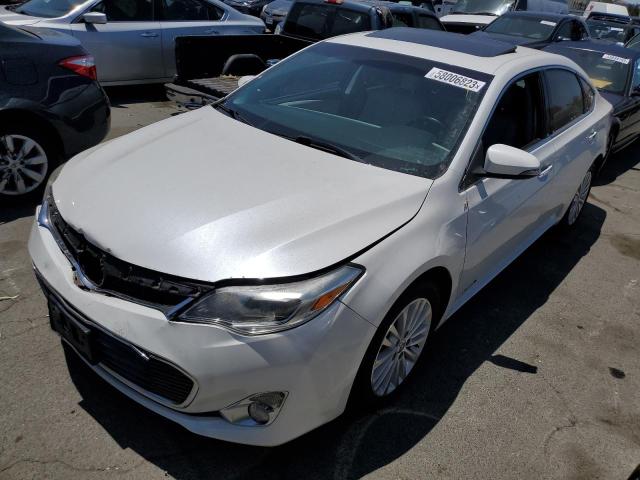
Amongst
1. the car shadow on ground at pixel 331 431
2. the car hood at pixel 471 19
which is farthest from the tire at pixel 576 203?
the car hood at pixel 471 19

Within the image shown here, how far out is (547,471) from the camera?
103 inches

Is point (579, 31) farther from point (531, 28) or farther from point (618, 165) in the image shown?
point (618, 165)

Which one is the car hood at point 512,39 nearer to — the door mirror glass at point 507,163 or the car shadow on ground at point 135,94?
the car shadow on ground at point 135,94

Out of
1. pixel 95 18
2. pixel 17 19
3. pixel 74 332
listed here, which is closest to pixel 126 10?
pixel 95 18

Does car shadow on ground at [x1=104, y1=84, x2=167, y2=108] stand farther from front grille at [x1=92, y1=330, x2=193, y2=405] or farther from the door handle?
front grille at [x1=92, y1=330, x2=193, y2=405]

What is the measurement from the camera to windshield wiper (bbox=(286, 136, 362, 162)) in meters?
2.95

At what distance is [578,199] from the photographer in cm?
504

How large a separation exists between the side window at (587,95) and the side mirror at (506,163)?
2066 millimetres

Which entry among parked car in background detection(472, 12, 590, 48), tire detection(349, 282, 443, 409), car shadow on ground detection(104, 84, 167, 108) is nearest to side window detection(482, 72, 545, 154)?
tire detection(349, 282, 443, 409)

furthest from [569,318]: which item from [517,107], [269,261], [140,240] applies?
[140,240]

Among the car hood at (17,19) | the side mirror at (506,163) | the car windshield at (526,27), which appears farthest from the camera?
the car windshield at (526,27)

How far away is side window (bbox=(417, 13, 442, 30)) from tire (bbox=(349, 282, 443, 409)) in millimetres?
7462

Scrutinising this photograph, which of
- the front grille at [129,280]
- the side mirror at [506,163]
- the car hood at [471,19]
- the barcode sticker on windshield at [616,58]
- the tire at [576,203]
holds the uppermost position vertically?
the side mirror at [506,163]

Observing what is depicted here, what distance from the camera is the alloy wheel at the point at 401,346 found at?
2.59 metres
